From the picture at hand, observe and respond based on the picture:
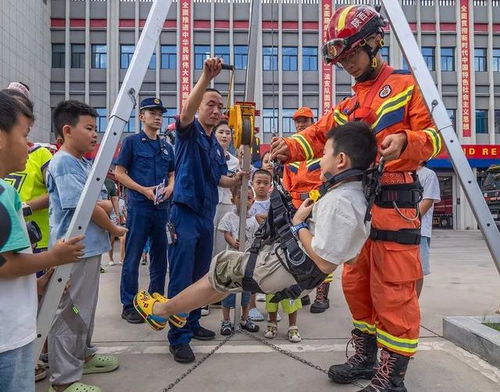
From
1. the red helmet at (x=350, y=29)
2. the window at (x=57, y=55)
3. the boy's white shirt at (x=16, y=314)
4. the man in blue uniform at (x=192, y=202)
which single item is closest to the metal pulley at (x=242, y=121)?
the man in blue uniform at (x=192, y=202)

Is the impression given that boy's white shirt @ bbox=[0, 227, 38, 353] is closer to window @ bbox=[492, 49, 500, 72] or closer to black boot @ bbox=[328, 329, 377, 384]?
black boot @ bbox=[328, 329, 377, 384]

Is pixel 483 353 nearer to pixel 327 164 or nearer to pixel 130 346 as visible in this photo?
pixel 327 164

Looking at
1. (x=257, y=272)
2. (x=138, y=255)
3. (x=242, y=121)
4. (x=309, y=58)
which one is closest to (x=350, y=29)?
(x=242, y=121)

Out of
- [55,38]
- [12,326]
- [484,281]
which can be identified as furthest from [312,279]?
[55,38]

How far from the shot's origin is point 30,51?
22.1 m

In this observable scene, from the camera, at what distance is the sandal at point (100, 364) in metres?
2.91

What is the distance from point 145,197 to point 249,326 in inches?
61.9

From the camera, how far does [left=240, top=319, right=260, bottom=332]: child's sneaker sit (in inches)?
149

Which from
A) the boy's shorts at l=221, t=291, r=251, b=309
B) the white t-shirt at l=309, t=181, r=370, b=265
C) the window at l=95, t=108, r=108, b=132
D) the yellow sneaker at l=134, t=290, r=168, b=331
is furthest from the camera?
the window at l=95, t=108, r=108, b=132

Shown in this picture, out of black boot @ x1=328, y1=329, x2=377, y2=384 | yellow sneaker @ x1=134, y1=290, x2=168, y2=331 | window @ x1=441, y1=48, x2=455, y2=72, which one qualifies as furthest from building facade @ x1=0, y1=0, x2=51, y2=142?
window @ x1=441, y1=48, x2=455, y2=72

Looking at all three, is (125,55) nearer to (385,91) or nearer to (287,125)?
(287,125)

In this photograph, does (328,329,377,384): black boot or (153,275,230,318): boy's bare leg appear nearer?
(153,275,230,318): boy's bare leg

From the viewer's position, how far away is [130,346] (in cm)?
345

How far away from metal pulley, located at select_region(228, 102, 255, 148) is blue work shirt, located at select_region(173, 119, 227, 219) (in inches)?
15.0
